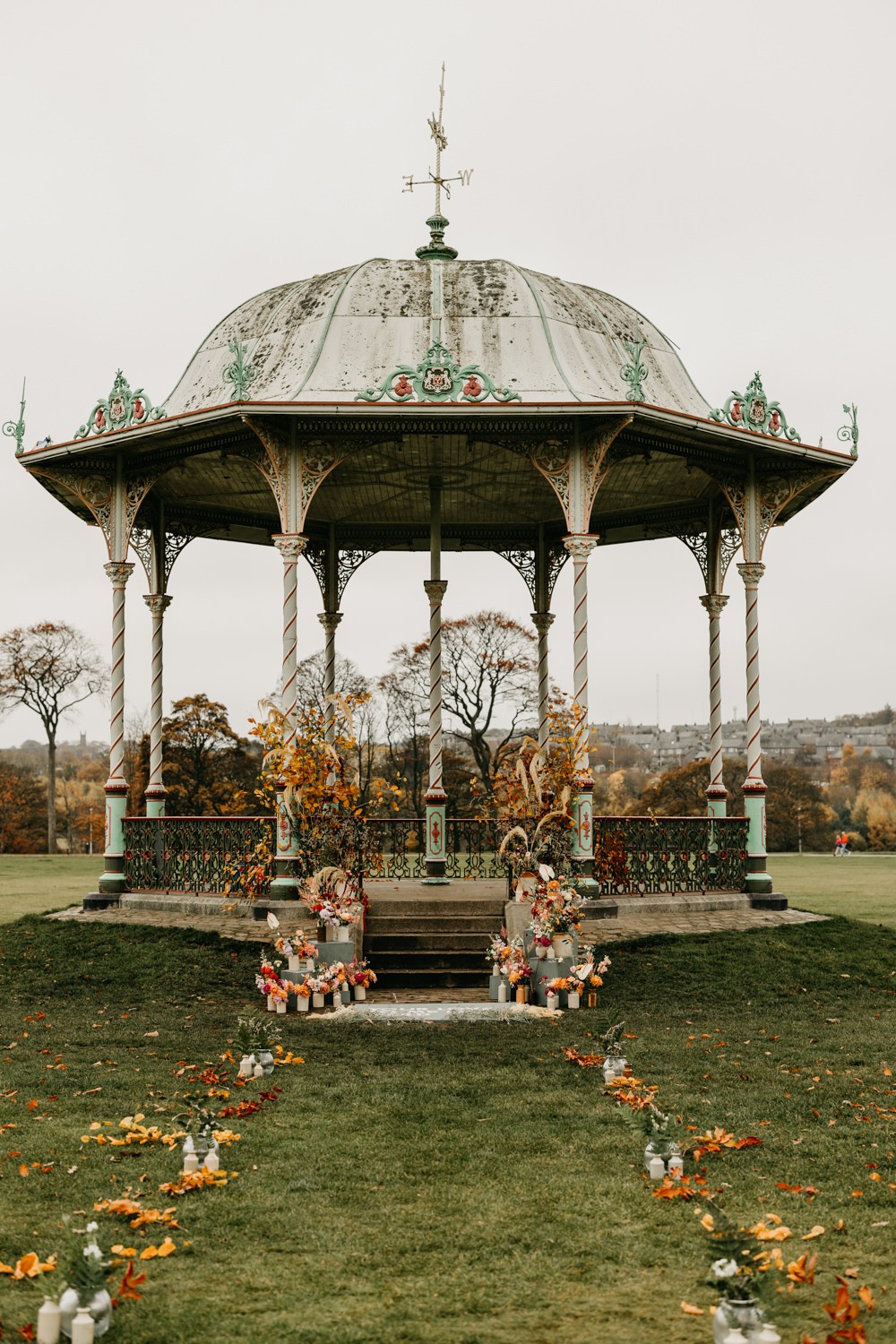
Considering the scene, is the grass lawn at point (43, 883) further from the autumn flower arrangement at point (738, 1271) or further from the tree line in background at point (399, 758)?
the autumn flower arrangement at point (738, 1271)

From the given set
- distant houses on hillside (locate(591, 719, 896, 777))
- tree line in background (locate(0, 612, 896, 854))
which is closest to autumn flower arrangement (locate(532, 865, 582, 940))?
tree line in background (locate(0, 612, 896, 854))

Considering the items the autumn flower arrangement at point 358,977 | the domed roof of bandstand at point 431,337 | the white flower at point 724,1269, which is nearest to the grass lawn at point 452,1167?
the white flower at point 724,1269

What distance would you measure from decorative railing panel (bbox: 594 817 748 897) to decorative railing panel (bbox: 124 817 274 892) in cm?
376

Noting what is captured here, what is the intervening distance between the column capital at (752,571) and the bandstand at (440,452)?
28mm

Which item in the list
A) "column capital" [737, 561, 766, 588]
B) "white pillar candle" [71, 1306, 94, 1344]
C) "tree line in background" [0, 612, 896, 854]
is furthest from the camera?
"tree line in background" [0, 612, 896, 854]

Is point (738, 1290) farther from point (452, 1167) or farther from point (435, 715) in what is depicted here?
point (435, 715)

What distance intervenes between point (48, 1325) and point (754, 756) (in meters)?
12.7

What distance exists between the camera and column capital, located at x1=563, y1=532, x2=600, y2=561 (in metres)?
13.9

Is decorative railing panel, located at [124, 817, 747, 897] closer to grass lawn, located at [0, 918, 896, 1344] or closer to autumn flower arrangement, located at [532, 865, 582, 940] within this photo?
autumn flower arrangement, located at [532, 865, 582, 940]

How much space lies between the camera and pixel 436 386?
13.5 m

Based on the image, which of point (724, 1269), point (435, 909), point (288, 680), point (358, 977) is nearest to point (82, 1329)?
point (724, 1269)

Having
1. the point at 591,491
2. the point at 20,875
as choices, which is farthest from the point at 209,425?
the point at 20,875

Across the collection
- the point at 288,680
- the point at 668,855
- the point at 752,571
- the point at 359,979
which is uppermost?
the point at 752,571

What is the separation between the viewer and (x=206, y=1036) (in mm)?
9422
